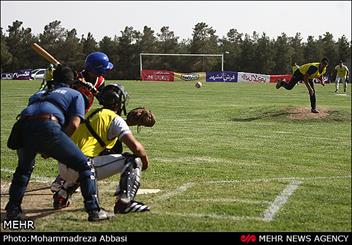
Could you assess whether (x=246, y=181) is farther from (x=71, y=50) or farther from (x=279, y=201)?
(x=71, y=50)

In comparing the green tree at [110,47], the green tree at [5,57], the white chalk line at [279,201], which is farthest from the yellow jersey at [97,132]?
the green tree at [5,57]

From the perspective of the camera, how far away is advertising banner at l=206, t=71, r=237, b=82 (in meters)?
60.3

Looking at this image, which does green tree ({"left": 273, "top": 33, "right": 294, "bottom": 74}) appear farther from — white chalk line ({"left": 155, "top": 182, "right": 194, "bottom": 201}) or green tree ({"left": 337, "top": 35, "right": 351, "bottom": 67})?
white chalk line ({"left": 155, "top": 182, "right": 194, "bottom": 201})

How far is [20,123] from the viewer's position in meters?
5.19

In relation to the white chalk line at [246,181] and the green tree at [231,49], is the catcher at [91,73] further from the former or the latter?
the green tree at [231,49]

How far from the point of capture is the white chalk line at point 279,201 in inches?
221

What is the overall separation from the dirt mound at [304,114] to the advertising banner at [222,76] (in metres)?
43.9

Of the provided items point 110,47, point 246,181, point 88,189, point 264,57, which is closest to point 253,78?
point 264,57

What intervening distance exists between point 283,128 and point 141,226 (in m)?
9.37

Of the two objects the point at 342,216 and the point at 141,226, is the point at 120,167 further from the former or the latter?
the point at 342,216

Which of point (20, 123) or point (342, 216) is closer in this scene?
point (20, 123)

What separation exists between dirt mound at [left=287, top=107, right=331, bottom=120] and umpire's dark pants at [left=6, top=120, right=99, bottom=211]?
1119 centimetres

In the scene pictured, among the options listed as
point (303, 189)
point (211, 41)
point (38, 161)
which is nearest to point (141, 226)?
point (303, 189)

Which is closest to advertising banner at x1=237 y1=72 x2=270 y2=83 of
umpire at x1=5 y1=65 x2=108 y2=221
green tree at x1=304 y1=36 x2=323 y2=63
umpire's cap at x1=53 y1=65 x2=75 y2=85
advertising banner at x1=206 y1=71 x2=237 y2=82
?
advertising banner at x1=206 y1=71 x2=237 y2=82
